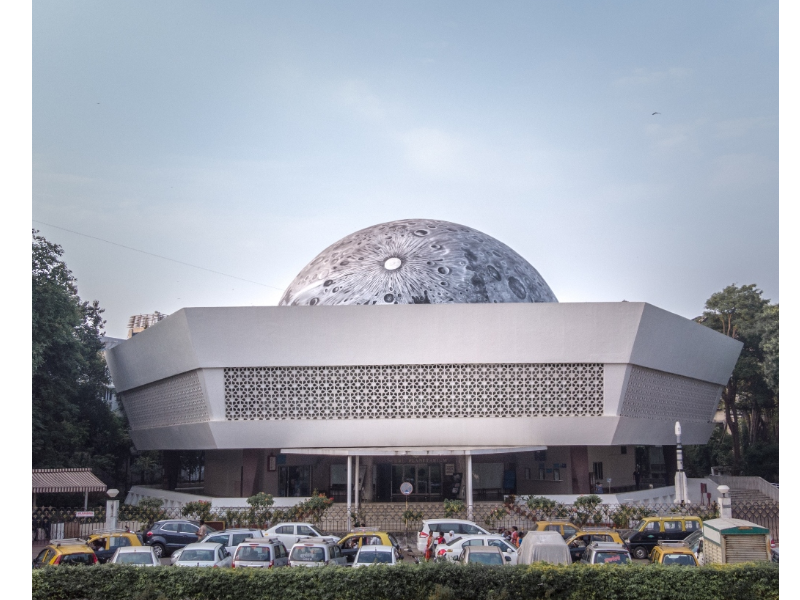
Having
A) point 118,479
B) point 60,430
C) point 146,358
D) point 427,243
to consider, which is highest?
point 427,243

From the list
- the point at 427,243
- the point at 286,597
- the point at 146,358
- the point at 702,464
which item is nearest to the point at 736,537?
the point at 286,597

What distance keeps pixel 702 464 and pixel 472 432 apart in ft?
87.0

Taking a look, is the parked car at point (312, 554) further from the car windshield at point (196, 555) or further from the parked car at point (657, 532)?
the parked car at point (657, 532)

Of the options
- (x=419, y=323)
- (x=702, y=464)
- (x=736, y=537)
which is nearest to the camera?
(x=736, y=537)

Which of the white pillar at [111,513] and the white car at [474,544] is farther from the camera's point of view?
the white pillar at [111,513]

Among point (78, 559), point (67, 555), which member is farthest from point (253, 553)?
point (67, 555)

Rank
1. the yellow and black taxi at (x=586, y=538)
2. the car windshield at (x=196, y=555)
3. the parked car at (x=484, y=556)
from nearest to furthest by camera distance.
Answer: the parked car at (x=484, y=556) → the car windshield at (x=196, y=555) → the yellow and black taxi at (x=586, y=538)

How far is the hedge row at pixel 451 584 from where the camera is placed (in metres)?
13.1

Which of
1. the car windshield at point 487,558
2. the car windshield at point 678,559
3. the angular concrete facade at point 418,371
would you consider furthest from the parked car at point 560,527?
the angular concrete facade at point 418,371

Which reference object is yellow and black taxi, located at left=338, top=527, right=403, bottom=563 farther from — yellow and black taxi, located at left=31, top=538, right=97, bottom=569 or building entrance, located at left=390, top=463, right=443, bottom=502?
building entrance, located at left=390, top=463, right=443, bottom=502

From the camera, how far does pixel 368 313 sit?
94.0 feet

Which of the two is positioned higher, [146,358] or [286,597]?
[146,358]

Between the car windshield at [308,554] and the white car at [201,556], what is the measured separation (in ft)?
4.91

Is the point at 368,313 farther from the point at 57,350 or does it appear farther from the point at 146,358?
the point at 57,350
